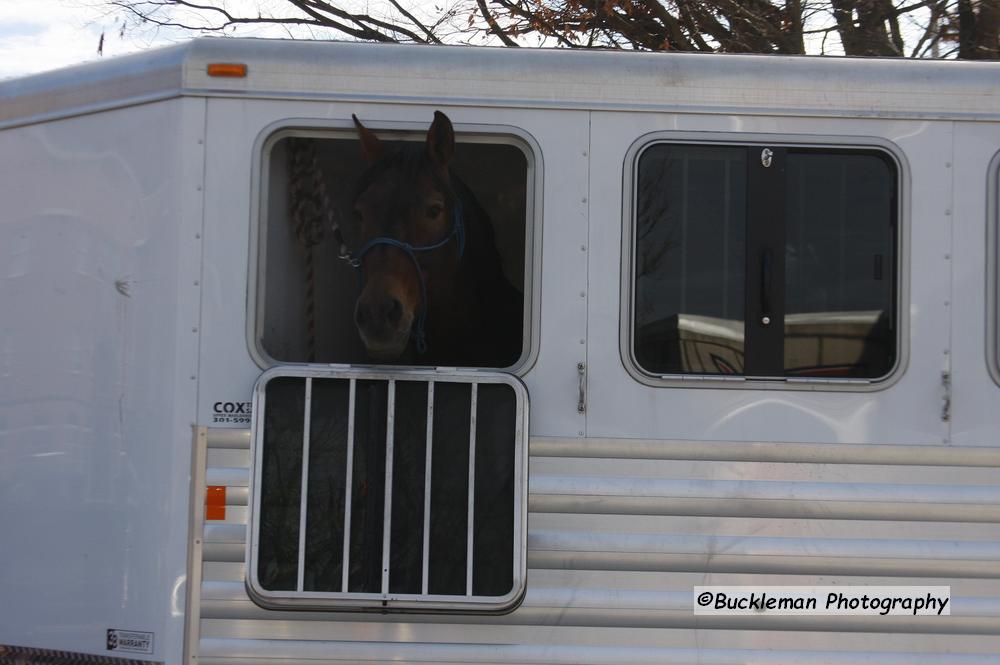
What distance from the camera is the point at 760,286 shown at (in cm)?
335

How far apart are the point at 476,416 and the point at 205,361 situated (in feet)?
3.09

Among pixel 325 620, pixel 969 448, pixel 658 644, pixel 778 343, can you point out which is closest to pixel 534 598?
pixel 658 644

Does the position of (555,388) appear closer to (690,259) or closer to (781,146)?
(690,259)

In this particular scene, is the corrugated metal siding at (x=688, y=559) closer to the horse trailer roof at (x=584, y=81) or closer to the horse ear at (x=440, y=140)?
the horse ear at (x=440, y=140)

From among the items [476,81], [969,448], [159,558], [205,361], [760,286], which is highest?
[476,81]

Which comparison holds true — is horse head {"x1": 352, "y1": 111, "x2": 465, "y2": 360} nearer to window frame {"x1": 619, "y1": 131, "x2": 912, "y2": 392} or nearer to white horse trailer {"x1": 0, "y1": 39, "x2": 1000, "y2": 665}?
white horse trailer {"x1": 0, "y1": 39, "x2": 1000, "y2": 665}

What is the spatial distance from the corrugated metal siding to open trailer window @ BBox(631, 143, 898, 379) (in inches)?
12.5

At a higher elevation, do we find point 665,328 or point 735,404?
point 665,328

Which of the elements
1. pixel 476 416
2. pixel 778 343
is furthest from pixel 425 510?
pixel 778 343

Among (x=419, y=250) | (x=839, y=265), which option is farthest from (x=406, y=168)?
(x=839, y=265)

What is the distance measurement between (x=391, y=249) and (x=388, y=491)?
0.83m

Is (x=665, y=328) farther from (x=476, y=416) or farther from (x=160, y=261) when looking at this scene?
(x=160, y=261)

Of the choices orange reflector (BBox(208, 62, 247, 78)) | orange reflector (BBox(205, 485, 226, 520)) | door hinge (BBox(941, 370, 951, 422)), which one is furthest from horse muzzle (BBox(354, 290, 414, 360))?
door hinge (BBox(941, 370, 951, 422))

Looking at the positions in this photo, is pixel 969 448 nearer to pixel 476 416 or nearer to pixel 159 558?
pixel 476 416
